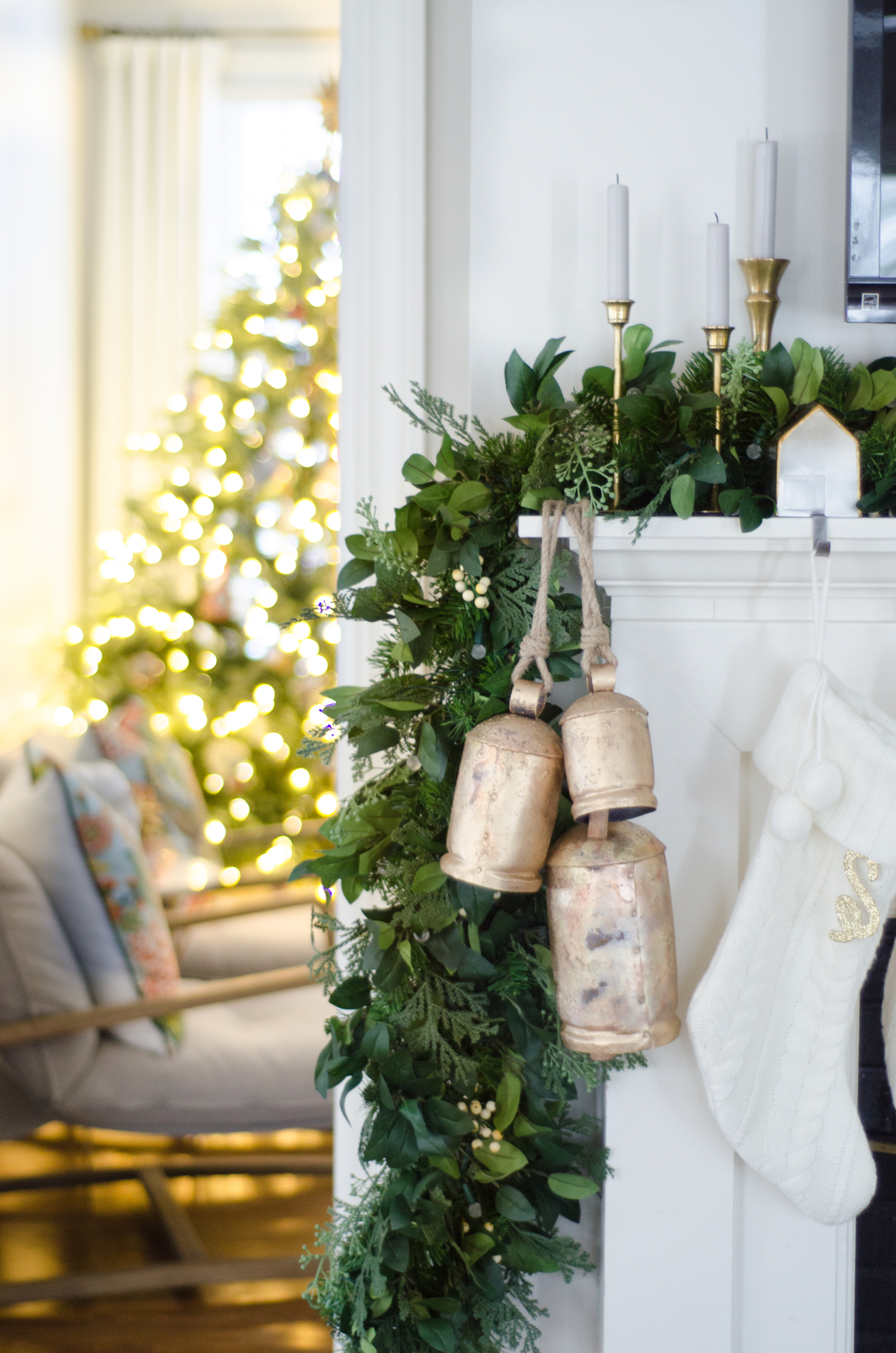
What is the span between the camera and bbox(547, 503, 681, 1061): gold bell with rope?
2.36 ft

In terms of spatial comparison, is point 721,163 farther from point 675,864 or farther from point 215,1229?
point 215,1229

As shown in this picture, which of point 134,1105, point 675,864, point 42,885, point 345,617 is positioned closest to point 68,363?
point 42,885

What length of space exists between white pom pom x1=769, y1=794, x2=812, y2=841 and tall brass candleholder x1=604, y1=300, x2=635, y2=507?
284 mm

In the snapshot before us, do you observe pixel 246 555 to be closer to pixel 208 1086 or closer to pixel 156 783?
pixel 156 783

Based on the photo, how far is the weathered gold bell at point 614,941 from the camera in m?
0.73

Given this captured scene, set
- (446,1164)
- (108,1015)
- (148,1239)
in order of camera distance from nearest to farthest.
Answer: (446,1164)
(108,1015)
(148,1239)

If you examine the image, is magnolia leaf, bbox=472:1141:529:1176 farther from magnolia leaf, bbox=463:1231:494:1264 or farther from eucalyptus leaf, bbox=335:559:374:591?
eucalyptus leaf, bbox=335:559:374:591

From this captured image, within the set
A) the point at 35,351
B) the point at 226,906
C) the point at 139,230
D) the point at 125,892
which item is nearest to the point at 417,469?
the point at 125,892

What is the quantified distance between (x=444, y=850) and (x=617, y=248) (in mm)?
536

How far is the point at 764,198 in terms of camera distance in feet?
2.75

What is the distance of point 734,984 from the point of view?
83 centimetres

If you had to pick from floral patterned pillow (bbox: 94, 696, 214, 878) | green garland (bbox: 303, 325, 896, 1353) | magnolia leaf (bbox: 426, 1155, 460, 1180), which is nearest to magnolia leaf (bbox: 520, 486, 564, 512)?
green garland (bbox: 303, 325, 896, 1353)

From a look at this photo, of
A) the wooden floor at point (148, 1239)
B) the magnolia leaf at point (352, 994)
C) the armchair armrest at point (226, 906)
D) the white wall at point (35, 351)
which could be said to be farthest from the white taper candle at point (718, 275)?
the white wall at point (35, 351)

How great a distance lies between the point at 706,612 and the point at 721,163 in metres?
0.43
